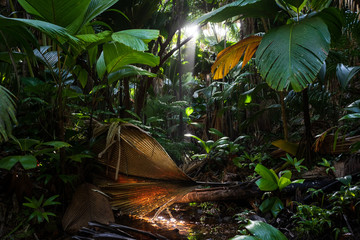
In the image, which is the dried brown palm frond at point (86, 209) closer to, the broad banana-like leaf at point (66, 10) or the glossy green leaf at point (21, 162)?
the glossy green leaf at point (21, 162)

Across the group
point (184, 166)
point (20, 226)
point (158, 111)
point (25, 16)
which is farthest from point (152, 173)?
point (158, 111)

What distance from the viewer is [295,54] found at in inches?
66.2

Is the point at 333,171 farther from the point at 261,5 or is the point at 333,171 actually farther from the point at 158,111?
the point at 158,111

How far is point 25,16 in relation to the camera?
243 cm

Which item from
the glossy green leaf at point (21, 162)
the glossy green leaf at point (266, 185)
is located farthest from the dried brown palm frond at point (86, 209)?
the glossy green leaf at point (266, 185)

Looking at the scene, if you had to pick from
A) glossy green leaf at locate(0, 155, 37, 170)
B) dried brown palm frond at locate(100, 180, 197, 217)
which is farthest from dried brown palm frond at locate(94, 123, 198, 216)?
glossy green leaf at locate(0, 155, 37, 170)

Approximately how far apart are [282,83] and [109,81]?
1224mm

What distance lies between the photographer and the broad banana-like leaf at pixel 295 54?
5.35ft

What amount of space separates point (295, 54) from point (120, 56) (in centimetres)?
114

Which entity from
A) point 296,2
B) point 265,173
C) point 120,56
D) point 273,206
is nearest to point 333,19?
point 296,2

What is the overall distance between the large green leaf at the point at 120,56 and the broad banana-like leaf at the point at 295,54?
Result: 0.78m

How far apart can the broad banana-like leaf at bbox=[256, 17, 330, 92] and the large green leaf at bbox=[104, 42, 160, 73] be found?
78 cm

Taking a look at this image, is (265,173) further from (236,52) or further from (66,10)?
(66,10)

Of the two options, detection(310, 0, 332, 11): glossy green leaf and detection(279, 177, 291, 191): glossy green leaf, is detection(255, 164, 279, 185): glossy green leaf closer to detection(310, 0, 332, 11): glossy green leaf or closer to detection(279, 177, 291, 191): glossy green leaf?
detection(279, 177, 291, 191): glossy green leaf
